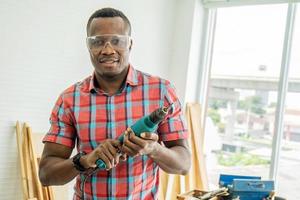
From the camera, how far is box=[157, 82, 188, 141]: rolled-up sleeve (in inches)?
45.4

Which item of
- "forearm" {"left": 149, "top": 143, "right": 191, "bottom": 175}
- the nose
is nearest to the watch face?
"forearm" {"left": 149, "top": 143, "right": 191, "bottom": 175}

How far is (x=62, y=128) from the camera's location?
3.76 feet

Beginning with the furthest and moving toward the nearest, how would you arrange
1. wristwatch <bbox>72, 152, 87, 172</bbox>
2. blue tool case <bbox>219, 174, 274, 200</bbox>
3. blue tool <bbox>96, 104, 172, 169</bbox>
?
blue tool case <bbox>219, 174, 274, 200</bbox>
wristwatch <bbox>72, 152, 87, 172</bbox>
blue tool <bbox>96, 104, 172, 169</bbox>

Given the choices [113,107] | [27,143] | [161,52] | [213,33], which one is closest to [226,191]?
[113,107]

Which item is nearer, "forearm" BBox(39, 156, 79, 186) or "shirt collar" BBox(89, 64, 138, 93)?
"forearm" BBox(39, 156, 79, 186)

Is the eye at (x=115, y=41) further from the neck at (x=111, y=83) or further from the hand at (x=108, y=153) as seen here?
the hand at (x=108, y=153)

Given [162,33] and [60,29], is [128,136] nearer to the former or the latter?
[60,29]

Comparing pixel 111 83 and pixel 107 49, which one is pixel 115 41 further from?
pixel 111 83

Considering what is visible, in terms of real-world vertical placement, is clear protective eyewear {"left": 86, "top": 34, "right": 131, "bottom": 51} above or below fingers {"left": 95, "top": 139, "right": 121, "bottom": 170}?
above

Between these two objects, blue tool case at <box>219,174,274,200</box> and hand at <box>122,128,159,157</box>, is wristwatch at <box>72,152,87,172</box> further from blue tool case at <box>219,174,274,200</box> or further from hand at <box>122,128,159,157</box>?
blue tool case at <box>219,174,274,200</box>

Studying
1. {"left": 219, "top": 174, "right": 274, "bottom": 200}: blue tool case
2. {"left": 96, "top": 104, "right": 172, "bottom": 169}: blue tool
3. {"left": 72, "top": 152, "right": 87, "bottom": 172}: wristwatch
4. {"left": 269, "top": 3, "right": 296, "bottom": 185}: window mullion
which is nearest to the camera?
{"left": 96, "top": 104, "right": 172, "bottom": 169}: blue tool

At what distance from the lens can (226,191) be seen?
1.86 m

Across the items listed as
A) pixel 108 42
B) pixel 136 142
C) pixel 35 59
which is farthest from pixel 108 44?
pixel 35 59

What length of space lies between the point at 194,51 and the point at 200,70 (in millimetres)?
207
